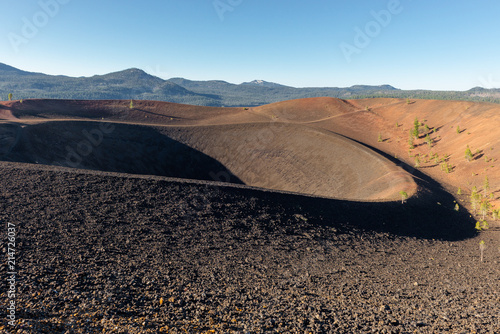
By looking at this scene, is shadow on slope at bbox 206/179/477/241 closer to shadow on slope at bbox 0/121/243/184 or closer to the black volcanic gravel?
the black volcanic gravel

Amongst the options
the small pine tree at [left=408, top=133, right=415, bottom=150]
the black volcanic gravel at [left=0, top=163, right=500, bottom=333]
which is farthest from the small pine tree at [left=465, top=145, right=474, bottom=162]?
the black volcanic gravel at [left=0, top=163, right=500, bottom=333]

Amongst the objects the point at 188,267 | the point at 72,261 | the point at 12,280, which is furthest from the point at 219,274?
the point at 12,280

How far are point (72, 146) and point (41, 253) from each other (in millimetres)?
34016

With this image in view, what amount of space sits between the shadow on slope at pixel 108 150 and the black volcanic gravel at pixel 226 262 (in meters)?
14.8

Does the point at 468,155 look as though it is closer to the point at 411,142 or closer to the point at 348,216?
the point at 411,142

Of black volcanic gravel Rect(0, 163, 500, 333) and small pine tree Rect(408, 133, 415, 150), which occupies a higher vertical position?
small pine tree Rect(408, 133, 415, 150)

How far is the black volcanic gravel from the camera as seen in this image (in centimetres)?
865

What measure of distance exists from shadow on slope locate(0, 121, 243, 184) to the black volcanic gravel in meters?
14.8

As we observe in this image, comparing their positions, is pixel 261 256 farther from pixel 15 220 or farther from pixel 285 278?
pixel 15 220

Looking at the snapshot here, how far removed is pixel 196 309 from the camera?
29.6 feet

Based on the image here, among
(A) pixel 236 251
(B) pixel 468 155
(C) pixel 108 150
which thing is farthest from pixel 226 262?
(B) pixel 468 155

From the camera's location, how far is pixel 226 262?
13141 millimetres

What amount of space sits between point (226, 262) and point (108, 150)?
3675 cm

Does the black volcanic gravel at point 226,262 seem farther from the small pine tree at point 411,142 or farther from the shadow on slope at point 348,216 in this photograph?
the small pine tree at point 411,142
